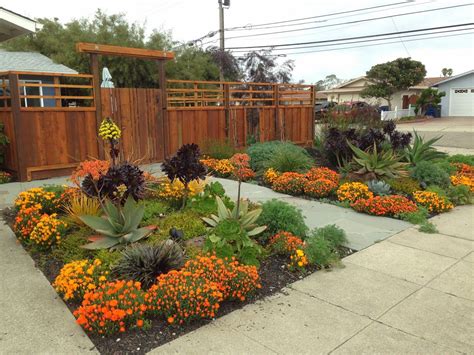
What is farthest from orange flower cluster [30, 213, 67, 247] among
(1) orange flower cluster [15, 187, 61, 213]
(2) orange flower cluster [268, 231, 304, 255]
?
(2) orange flower cluster [268, 231, 304, 255]

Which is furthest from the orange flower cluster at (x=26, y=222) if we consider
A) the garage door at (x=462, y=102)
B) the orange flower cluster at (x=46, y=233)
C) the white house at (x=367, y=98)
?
the garage door at (x=462, y=102)

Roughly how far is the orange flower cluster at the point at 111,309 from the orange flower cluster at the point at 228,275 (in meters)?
0.56

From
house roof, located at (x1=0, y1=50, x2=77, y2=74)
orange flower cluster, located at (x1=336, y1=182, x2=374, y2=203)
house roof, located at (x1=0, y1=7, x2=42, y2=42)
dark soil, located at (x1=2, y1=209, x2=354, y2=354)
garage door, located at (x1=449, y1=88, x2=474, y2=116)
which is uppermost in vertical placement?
house roof, located at (x1=0, y1=50, x2=77, y2=74)

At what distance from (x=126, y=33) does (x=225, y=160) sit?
60.2 ft

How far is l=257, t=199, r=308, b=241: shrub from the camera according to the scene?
5.02 metres

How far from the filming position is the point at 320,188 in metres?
7.46

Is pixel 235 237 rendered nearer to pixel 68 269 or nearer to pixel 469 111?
pixel 68 269

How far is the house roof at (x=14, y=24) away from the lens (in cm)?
866

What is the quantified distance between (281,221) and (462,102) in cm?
4271

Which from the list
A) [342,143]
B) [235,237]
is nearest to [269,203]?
[235,237]

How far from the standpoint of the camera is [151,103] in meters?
10.1

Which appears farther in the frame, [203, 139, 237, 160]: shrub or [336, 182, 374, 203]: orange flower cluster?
[203, 139, 237, 160]: shrub

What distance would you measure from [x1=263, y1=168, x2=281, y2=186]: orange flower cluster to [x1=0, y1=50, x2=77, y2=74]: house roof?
44.6ft

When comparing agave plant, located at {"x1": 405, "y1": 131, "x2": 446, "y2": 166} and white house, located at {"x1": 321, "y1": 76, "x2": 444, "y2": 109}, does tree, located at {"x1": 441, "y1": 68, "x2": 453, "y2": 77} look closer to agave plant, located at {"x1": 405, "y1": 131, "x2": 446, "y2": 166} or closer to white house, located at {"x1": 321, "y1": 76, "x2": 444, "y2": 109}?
white house, located at {"x1": 321, "y1": 76, "x2": 444, "y2": 109}
